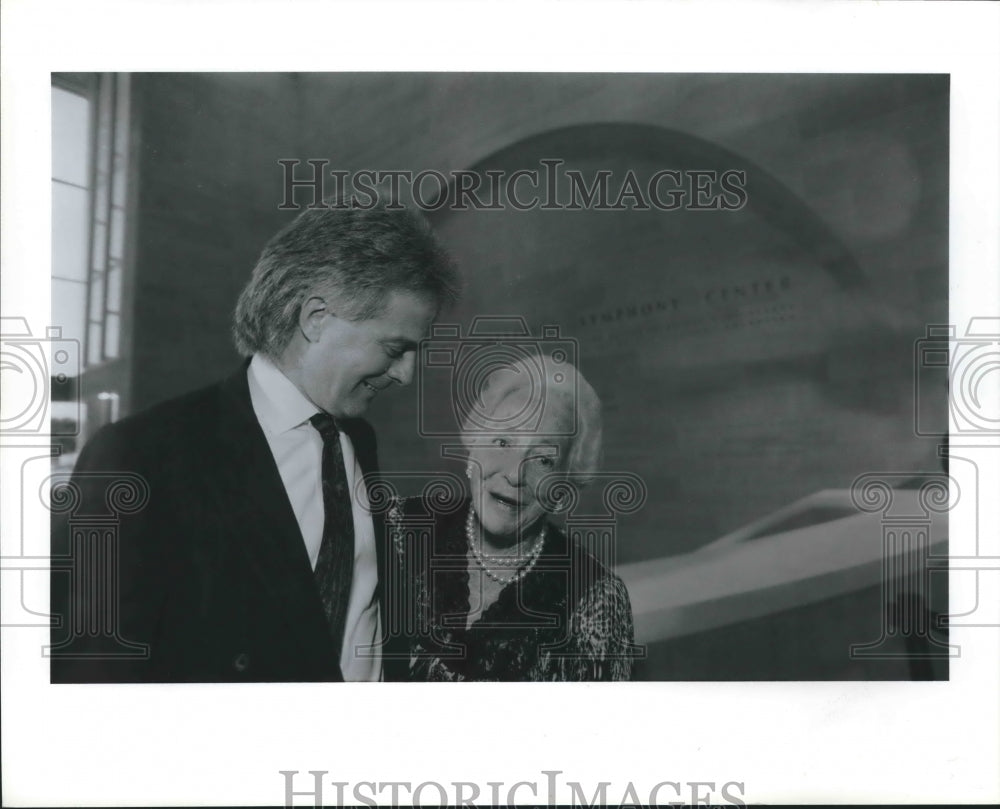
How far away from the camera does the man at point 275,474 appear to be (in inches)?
61.2

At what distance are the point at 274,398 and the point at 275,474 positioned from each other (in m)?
0.17

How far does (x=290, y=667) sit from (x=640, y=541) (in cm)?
87

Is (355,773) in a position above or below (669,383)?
below

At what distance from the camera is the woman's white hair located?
1572mm

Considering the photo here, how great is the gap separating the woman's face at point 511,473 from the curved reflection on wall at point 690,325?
0.30ft

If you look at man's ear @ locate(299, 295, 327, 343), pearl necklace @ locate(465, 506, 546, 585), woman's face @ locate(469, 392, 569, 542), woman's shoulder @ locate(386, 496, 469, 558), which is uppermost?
man's ear @ locate(299, 295, 327, 343)

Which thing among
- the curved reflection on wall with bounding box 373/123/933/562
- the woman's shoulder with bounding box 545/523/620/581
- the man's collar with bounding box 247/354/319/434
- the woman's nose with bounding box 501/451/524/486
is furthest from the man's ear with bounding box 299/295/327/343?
the woman's shoulder with bounding box 545/523/620/581

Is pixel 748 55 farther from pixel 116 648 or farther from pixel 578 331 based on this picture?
pixel 116 648

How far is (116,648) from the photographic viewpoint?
1.59 meters

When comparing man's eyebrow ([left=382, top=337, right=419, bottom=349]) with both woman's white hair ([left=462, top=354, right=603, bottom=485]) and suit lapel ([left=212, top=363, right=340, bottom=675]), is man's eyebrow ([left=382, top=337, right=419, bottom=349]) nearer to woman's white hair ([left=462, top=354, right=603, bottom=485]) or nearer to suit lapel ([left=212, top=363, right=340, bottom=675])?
woman's white hair ([left=462, top=354, right=603, bottom=485])

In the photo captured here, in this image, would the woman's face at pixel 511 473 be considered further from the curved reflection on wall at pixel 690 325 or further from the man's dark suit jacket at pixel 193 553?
the man's dark suit jacket at pixel 193 553

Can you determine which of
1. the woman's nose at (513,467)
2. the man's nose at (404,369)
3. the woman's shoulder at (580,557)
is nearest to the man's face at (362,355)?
the man's nose at (404,369)

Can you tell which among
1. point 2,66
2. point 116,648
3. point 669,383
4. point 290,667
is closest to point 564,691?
point 290,667

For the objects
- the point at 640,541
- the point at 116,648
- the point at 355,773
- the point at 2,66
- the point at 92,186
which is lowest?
the point at 355,773
